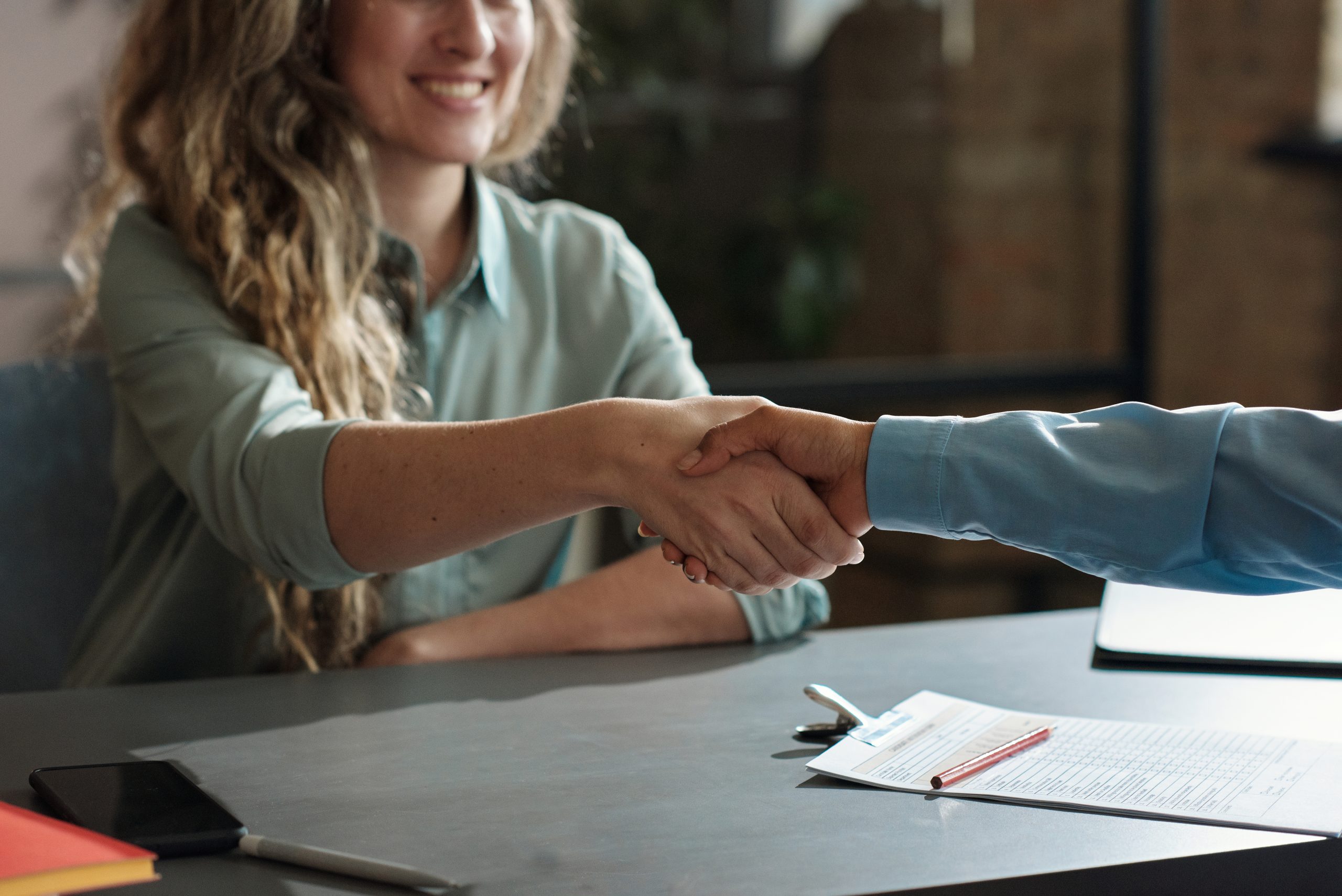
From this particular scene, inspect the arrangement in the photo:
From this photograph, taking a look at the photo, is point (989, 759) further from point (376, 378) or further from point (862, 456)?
point (376, 378)

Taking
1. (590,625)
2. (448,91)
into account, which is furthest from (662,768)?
(448,91)

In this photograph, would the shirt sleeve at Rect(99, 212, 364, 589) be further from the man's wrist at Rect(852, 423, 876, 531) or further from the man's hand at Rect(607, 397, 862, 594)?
the man's wrist at Rect(852, 423, 876, 531)

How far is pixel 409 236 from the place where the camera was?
1.52 metres

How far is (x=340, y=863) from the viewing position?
2.35 ft

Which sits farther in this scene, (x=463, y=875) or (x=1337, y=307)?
(x=1337, y=307)

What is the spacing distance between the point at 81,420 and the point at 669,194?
2.11 m

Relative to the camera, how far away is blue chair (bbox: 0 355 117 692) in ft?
4.75

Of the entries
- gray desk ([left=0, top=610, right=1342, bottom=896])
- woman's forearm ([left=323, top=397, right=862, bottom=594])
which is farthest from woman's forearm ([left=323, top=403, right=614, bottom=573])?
gray desk ([left=0, top=610, right=1342, bottom=896])

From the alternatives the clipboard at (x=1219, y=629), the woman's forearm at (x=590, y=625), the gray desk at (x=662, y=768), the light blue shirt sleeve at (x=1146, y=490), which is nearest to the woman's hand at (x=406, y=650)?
the woman's forearm at (x=590, y=625)

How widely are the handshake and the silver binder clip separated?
144 millimetres

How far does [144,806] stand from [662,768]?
1.05 ft

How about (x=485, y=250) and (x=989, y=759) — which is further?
(x=485, y=250)

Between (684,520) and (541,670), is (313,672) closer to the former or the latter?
(541,670)

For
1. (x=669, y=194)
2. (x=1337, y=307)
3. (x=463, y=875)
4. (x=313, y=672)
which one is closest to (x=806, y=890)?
(x=463, y=875)
